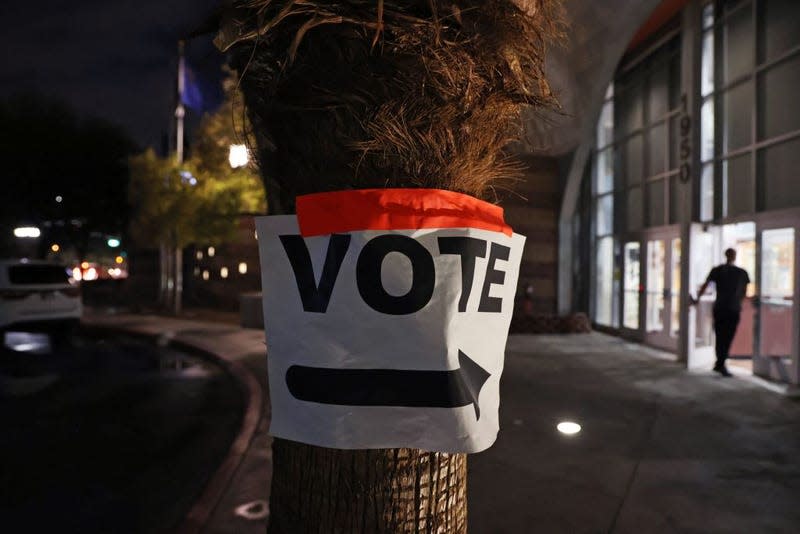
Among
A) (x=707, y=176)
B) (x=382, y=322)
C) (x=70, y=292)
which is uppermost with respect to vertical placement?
(x=707, y=176)

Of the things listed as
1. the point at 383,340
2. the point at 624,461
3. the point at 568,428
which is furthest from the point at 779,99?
the point at 383,340

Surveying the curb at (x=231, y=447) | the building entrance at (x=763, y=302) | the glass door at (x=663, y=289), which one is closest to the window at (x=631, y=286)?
the glass door at (x=663, y=289)

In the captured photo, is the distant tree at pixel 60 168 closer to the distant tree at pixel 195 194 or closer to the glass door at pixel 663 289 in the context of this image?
the distant tree at pixel 195 194

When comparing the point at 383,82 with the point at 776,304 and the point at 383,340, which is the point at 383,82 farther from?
the point at 776,304

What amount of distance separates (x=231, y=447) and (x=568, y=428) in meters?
3.15

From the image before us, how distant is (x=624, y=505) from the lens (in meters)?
3.94

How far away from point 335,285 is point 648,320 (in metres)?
11.2

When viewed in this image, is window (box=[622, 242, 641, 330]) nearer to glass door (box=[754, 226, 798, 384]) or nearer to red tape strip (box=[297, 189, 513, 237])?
glass door (box=[754, 226, 798, 384])

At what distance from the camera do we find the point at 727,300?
816 centimetres

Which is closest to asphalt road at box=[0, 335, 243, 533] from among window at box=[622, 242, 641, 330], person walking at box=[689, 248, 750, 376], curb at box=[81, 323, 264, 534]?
curb at box=[81, 323, 264, 534]

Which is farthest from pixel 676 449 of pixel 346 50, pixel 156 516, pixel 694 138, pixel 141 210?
pixel 141 210

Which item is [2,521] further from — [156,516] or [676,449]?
[676,449]

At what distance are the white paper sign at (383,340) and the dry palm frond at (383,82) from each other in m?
0.22

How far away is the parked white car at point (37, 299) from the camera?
12.0 meters
